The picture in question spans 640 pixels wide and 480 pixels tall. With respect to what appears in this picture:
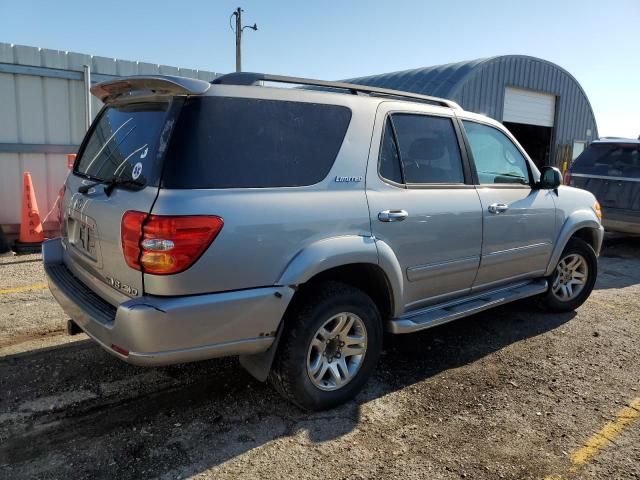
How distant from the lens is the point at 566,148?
1955cm

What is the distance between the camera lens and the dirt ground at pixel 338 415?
2.76 meters

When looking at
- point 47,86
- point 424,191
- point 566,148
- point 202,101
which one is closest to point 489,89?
point 566,148

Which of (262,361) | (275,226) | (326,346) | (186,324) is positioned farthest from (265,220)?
(326,346)

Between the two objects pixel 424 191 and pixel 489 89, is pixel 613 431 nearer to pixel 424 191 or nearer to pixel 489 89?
pixel 424 191

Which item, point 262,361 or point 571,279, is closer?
point 262,361

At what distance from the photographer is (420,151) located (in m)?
3.76

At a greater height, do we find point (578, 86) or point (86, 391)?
point (578, 86)

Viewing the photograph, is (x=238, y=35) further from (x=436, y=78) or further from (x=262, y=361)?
(x=262, y=361)

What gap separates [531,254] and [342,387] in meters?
2.28

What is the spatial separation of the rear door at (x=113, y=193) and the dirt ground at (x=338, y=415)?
793mm

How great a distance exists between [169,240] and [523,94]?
17429mm

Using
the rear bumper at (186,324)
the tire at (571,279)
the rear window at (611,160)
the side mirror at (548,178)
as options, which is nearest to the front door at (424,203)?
the rear bumper at (186,324)

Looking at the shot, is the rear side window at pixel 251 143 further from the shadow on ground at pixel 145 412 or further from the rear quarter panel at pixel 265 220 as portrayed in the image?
the shadow on ground at pixel 145 412

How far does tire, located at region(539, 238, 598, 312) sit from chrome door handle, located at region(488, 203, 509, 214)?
4.24ft
